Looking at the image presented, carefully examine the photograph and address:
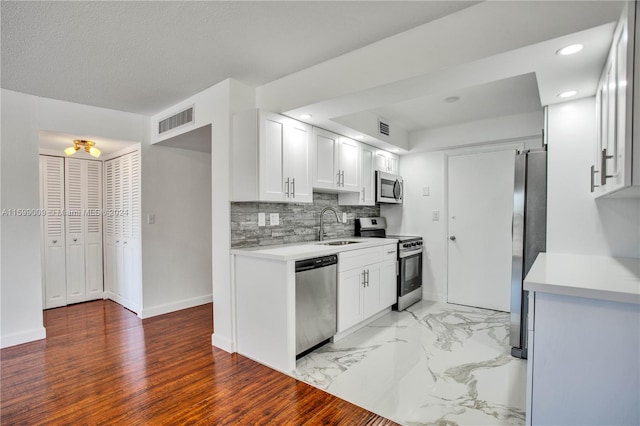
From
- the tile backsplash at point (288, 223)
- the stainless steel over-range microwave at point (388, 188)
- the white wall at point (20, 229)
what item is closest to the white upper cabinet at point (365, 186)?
the stainless steel over-range microwave at point (388, 188)

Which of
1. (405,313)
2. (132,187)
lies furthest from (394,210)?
(132,187)

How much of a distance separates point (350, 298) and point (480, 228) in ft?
7.18

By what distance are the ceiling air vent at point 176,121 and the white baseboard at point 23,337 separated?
2.38 metres

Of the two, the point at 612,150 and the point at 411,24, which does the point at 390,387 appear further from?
the point at 411,24

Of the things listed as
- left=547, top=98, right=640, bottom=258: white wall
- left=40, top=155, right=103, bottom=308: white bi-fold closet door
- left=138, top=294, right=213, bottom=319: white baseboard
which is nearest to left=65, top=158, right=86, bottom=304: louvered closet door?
left=40, top=155, right=103, bottom=308: white bi-fold closet door

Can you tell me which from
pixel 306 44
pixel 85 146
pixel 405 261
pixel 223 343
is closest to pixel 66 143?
pixel 85 146

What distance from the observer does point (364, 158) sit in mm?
4113

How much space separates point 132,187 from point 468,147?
4.37 metres

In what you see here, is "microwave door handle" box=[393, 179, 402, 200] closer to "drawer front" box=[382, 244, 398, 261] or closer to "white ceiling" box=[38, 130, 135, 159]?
"drawer front" box=[382, 244, 398, 261]

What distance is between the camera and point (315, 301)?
2.73 metres

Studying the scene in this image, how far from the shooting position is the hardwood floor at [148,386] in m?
1.95

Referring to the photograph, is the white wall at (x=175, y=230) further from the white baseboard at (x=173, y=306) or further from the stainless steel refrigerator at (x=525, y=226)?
the stainless steel refrigerator at (x=525, y=226)

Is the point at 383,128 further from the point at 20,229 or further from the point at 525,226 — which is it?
the point at 20,229

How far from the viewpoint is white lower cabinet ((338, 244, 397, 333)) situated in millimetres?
3041
